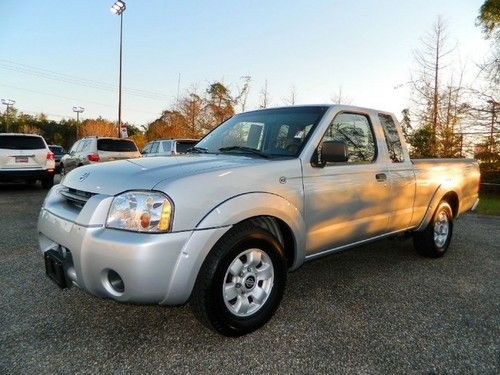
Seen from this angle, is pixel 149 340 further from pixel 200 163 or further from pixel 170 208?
pixel 200 163

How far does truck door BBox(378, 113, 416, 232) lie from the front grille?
9.43ft

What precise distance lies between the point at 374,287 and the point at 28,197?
9.84 metres

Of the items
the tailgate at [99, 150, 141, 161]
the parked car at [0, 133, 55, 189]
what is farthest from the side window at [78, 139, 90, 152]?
the parked car at [0, 133, 55, 189]

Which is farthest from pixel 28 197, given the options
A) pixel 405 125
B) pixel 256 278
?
pixel 405 125

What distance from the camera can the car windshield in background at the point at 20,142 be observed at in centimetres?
1100

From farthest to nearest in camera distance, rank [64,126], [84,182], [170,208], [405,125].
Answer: [64,126] → [405,125] → [84,182] → [170,208]

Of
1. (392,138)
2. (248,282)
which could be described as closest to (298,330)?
(248,282)

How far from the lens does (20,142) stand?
36.8ft

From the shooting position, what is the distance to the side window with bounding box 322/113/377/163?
356 centimetres

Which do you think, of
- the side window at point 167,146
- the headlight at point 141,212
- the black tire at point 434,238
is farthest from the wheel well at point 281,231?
the side window at point 167,146

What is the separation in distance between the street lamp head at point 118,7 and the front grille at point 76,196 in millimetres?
28320

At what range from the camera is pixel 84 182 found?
2754 millimetres

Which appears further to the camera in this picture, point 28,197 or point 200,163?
point 28,197

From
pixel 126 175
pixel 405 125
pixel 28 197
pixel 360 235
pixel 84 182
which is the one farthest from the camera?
pixel 405 125
